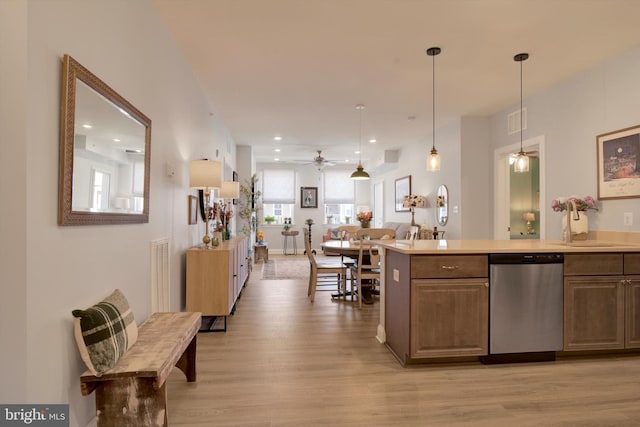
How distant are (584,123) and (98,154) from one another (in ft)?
15.5

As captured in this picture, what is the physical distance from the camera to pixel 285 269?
7.82 meters

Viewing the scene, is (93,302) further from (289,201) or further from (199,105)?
(289,201)

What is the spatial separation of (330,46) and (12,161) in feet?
9.27

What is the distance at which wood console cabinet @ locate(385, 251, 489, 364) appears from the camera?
2.81 meters

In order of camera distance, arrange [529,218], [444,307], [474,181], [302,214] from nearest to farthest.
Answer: [444,307] → [474,181] → [529,218] → [302,214]

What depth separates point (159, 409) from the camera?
175 centimetres

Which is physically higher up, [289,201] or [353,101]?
[353,101]

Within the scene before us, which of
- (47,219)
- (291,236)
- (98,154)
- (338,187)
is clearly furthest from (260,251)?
(47,219)

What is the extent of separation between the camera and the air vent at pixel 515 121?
16.8 ft

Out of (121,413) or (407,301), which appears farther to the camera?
(407,301)

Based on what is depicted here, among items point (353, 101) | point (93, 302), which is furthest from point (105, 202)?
point (353, 101)

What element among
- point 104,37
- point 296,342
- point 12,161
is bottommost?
point 296,342

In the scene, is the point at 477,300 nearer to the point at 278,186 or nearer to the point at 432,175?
the point at 432,175

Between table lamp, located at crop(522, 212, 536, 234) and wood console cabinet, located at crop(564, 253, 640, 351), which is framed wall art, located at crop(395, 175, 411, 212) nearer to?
table lamp, located at crop(522, 212, 536, 234)
